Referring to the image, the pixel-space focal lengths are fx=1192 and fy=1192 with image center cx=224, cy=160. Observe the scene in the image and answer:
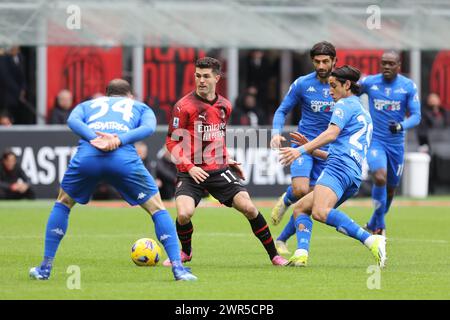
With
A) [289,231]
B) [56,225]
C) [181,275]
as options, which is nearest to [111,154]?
[56,225]

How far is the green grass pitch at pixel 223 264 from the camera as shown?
402 inches

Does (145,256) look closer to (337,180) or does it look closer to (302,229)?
(302,229)

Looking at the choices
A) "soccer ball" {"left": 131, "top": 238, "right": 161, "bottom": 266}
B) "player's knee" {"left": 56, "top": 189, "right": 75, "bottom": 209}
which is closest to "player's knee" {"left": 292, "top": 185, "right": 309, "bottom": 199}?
"soccer ball" {"left": 131, "top": 238, "right": 161, "bottom": 266}

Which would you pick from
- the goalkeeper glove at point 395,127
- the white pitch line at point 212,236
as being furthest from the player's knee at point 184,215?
→ the goalkeeper glove at point 395,127

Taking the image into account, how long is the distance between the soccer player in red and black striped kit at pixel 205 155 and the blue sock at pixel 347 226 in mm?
909

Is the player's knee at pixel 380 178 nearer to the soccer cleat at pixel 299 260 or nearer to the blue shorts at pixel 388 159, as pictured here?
the blue shorts at pixel 388 159

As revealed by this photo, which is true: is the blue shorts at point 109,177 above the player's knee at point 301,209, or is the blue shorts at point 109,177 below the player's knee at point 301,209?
above

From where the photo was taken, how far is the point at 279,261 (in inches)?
496

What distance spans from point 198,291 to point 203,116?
108 inches

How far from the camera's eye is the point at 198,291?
1022 centimetres
